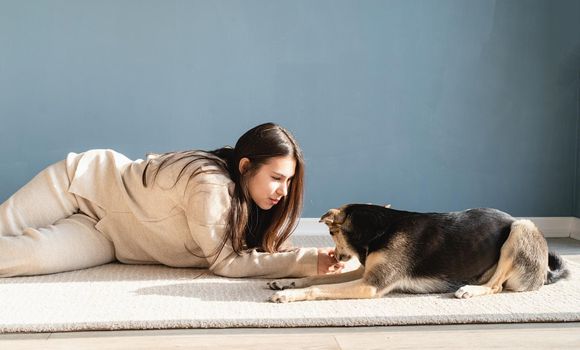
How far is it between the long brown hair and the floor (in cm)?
63

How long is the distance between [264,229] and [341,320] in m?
0.71

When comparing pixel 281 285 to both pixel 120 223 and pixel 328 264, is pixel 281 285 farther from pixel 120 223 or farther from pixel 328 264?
pixel 120 223

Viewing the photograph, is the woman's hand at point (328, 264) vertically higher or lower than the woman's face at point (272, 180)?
lower

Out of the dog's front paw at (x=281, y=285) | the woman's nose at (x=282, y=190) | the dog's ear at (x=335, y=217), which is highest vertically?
the woman's nose at (x=282, y=190)

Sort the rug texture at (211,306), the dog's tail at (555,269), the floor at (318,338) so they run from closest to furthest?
the floor at (318,338) < the rug texture at (211,306) < the dog's tail at (555,269)

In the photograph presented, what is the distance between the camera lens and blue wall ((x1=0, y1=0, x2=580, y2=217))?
11.4 ft

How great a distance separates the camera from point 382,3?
3.61m

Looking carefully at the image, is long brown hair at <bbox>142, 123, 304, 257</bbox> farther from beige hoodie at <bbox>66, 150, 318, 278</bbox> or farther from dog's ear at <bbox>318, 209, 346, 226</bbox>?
dog's ear at <bbox>318, 209, 346, 226</bbox>

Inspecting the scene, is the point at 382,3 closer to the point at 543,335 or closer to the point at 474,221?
the point at 474,221

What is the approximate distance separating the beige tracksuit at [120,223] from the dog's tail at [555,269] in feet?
2.41

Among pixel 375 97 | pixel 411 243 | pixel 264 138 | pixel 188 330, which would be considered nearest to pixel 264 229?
pixel 264 138

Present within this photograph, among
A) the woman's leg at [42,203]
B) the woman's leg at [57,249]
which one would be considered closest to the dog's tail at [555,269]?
the woman's leg at [57,249]

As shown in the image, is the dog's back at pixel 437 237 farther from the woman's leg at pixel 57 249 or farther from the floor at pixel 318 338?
the woman's leg at pixel 57 249

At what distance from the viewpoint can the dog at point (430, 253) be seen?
7.27 ft
